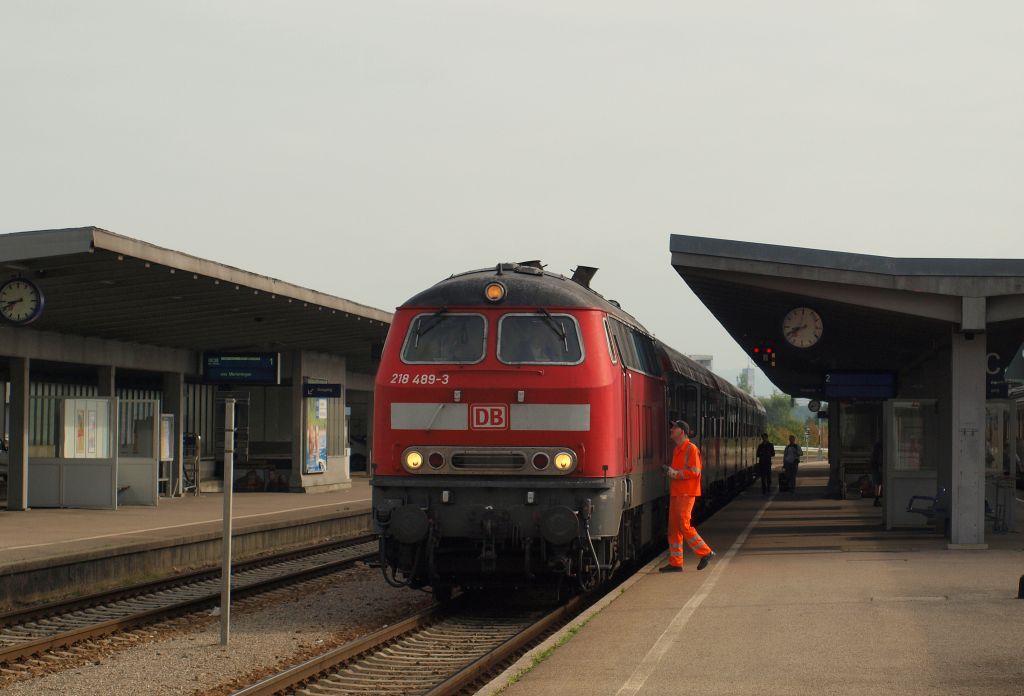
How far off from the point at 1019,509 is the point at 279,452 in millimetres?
17146

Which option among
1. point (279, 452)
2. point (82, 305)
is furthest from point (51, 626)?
point (279, 452)

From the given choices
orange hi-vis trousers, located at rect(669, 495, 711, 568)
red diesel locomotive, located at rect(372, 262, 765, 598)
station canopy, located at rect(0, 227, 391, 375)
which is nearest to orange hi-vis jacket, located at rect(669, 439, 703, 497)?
orange hi-vis trousers, located at rect(669, 495, 711, 568)

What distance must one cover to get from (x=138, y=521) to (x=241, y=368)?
7.72 meters

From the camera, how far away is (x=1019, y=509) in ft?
93.9

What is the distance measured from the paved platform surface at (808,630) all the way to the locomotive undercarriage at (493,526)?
0.72 metres

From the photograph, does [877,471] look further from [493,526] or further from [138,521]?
[493,526]

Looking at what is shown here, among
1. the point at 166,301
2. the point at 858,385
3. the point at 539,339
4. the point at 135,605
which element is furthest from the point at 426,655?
the point at 858,385

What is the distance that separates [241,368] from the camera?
2866 centimetres

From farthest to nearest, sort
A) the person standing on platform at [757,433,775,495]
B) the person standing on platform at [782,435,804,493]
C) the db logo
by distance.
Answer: the person standing on platform at [782,435,804,493]
the person standing on platform at [757,433,775,495]
the db logo

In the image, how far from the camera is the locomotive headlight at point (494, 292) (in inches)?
483

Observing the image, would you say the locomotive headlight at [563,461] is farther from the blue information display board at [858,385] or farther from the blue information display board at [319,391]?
the blue information display board at [319,391]

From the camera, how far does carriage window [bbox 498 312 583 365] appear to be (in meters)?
12.0

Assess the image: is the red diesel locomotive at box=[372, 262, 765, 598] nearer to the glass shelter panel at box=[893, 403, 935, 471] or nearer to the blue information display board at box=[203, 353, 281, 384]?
the glass shelter panel at box=[893, 403, 935, 471]

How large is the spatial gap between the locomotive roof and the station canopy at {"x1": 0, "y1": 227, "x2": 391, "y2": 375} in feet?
20.5
